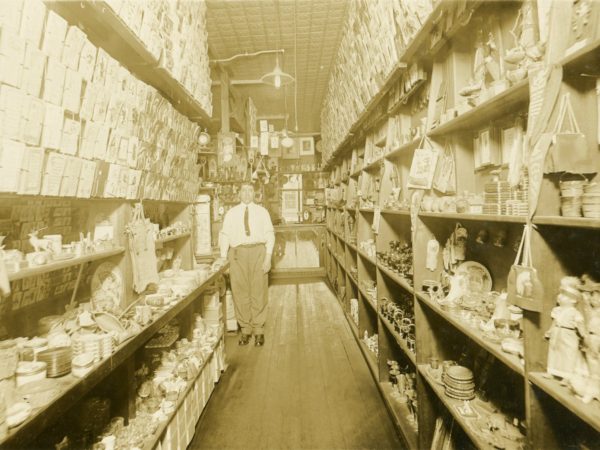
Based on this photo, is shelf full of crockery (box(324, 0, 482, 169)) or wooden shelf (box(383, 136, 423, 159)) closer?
shelf full of crockery (box(324, 0, 482, 169))

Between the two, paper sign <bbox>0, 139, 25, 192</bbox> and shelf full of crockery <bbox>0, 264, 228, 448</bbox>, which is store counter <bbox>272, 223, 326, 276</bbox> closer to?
shelf full of crockery <bbox>0, 264, 228, 448</bbox>

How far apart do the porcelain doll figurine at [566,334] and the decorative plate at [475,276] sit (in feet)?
3.05

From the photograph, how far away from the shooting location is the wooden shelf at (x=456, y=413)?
1.57 metres

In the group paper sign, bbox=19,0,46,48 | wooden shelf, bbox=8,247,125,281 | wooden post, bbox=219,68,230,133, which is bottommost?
wooden shelf, bbox=8,247,125,281

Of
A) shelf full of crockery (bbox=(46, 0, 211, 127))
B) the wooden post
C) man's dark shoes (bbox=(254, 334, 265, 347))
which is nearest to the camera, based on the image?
shelf full of crockery (bbox=(46, 0, 211, 127))

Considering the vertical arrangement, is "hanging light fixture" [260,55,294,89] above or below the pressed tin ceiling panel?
below

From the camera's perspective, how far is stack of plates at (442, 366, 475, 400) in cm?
193

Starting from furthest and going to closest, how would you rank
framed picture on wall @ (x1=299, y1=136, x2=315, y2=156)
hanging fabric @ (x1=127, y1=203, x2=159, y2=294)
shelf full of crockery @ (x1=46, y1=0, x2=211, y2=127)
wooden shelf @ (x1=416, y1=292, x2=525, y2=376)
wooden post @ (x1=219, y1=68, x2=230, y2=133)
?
framed picture on wall @ (x1=299, y1=136, x2=315, y2=156) → wooden post @ (x1=219, y1=68, x2=230, y2=133) → hanging fabric @ (x1=127, y1=203, x2=159, y2=294) → shelf full of crockery @ (x1=46, y1=0, x2=211, y2=127) → wooden shelf @ (x1=416, y1=292, x2=525, y2=376)

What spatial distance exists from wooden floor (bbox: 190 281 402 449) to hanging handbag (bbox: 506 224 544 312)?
1957 millimetres

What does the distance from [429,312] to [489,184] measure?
1.11 meters

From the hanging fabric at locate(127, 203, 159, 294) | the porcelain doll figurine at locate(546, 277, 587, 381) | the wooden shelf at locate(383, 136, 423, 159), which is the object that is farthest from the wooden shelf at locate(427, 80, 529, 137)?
the hanging fabric at locate(127, 203, 159, 294)

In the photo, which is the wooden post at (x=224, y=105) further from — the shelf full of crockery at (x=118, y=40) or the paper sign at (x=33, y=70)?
the paper sign at (x=33, y=70)

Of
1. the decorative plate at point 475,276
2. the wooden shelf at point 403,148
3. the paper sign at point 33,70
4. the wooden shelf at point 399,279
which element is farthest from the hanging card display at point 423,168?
the paper sign at point 33,70

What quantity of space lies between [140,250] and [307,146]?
9832 millimetres
